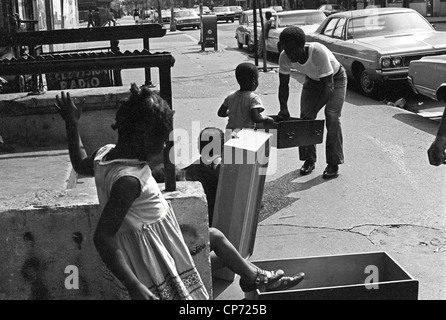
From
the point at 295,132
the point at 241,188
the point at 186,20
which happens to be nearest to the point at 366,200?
the point at 295,132

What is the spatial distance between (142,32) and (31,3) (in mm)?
9398

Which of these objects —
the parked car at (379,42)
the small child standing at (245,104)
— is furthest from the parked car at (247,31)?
the small child standing at (245,104)

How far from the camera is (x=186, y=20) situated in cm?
4406

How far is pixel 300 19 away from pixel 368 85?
29.8 ft

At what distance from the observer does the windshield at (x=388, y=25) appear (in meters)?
13.6

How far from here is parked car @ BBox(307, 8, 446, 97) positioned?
1212 centimetres

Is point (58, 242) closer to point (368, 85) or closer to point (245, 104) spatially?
point (245, 104)

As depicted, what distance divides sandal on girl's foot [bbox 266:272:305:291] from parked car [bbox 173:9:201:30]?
40.9 m

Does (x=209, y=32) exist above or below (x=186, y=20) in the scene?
above

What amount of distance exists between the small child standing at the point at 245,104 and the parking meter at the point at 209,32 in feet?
62.5

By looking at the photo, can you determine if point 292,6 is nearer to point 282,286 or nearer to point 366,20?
point 366,20

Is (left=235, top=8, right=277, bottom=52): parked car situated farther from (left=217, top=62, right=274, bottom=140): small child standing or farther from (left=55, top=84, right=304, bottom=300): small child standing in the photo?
(left=55, top=84, right=304, bottom=300): small child standing

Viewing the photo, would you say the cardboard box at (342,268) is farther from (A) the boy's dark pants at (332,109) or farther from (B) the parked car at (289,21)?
(B) the parked car at (289,21)
